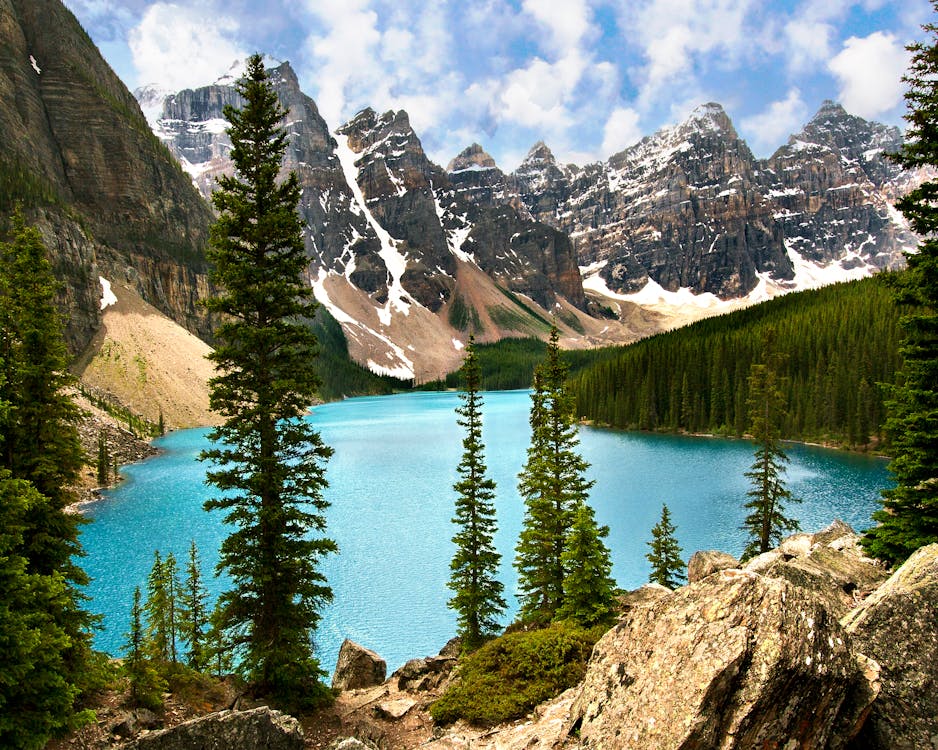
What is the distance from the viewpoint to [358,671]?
19.6 m

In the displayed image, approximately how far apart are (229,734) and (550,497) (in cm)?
1617

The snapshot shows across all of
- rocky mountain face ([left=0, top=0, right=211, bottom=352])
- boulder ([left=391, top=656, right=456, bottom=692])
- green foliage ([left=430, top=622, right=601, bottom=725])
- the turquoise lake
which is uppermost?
rocky mountain face ([left=0, top=0, right=211, bottom=352])

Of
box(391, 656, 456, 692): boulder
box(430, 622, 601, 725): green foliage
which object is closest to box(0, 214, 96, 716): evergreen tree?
box(391, 656, 456, 692): boulder

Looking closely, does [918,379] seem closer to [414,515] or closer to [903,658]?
[903,658]

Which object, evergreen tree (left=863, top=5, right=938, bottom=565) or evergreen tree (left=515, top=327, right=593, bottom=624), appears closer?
evergreen tree (left=863, top=5, right=938, bottom=565)

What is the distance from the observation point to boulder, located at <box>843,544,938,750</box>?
642 cm

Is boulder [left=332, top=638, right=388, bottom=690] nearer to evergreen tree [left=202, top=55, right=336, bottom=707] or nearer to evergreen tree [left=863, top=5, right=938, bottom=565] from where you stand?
evergreen tree [left=202, top=55, right=336, bottom=707]

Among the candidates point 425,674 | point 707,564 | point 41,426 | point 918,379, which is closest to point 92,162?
point 41,426

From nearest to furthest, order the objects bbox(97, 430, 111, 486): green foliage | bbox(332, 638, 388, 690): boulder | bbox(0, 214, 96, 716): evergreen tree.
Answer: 1. bbox(0, 214, 96, 716): evergreen tree
2. bbox(332, 638, 388, 690): boulder
3. bbox(97, 430, 111, 486): green foliage

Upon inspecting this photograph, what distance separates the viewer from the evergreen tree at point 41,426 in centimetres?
1445

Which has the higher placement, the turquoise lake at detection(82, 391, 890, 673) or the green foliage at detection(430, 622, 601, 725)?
the green foliage at detection(430, 622, 601, 725)

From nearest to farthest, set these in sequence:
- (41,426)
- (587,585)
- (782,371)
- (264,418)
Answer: (41,426), (264,418), (587,585), (782,371)

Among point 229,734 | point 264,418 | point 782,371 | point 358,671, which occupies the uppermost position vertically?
point 782,371

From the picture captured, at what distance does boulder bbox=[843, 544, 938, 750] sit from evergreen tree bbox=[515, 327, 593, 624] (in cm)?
1505
